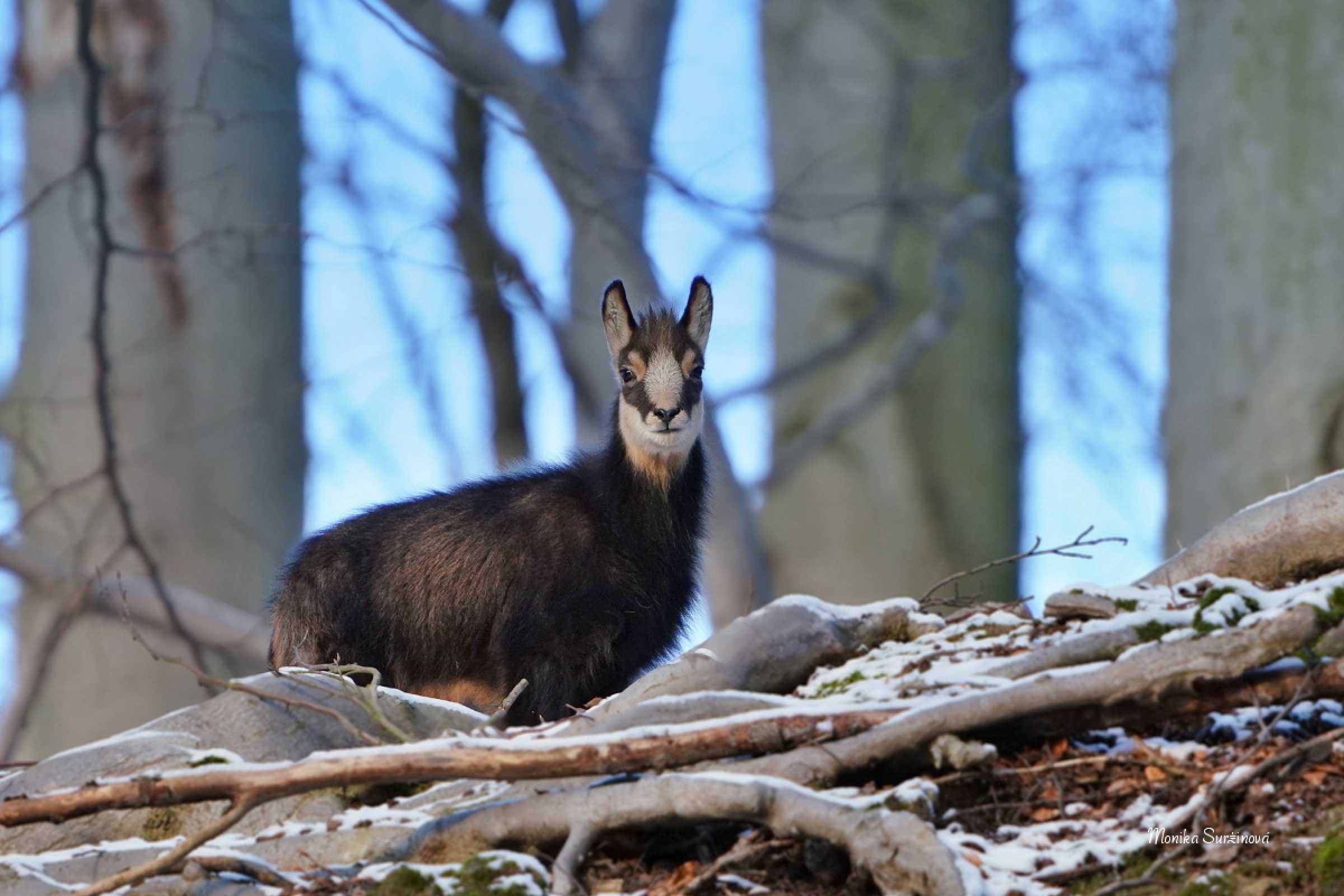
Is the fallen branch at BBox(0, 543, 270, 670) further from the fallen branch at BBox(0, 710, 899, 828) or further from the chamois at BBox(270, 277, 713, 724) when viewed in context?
the fallen branch at BBox(0, 710, 899, 828)

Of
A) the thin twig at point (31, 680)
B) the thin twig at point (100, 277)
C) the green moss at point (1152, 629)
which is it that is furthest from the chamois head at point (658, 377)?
the thin twig at point (31, 680)

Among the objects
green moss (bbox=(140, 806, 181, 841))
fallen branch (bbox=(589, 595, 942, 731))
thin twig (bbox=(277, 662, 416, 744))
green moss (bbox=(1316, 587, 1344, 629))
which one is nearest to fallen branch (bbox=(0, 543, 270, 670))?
thin twig (bbox=(277, 662, 416, 744))

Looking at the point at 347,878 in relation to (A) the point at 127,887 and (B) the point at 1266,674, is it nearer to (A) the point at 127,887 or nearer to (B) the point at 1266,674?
(A) the point at 127,887

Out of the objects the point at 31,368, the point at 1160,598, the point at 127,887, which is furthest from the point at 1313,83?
the point at 31,368

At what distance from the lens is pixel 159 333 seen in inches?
466

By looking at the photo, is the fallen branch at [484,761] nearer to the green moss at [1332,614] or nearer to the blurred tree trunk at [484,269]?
the green moss at [1332,614]

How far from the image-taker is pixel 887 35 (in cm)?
1697

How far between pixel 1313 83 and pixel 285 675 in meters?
7.20

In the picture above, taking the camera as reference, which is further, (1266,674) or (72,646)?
(72,646)

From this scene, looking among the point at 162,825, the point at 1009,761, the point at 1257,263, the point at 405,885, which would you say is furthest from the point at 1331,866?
the point at 1257,263

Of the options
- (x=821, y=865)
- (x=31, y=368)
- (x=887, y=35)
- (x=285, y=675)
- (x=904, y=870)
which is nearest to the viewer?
(x=904, y=870)

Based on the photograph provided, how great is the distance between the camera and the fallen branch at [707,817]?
13.7ft

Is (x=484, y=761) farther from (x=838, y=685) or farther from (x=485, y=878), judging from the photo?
(x=838, y=685)

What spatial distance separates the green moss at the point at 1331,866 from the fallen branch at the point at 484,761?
123 cm
